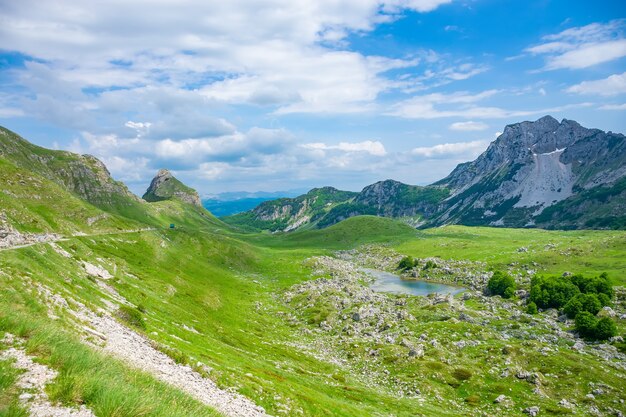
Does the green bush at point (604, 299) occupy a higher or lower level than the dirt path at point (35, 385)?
lower

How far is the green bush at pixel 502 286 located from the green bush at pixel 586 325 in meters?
41.3

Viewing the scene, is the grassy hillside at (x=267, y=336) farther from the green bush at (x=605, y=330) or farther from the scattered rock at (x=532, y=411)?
the green bush at (x=605, y=330)

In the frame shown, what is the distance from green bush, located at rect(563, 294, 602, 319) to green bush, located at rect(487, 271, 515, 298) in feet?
88.8

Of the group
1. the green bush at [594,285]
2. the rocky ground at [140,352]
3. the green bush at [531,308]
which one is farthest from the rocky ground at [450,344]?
the rocky ground at [140,352]

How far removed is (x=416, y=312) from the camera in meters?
116

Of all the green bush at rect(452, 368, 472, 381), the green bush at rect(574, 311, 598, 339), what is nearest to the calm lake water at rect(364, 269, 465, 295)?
the green bush at rect(574, 311, 598, 339)

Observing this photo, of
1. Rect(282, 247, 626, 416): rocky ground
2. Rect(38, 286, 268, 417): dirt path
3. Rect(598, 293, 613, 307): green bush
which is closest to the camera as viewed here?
Rect(38, 286, 268, 417): dirt path

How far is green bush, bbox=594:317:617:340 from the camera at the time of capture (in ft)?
293

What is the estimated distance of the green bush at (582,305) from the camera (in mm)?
107938

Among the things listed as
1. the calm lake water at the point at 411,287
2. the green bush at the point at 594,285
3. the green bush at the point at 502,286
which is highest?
the green bush at the point at 594,285

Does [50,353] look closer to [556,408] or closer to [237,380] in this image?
[237,380]

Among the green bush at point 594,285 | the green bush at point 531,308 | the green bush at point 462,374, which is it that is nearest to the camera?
the green bush at point 462,374

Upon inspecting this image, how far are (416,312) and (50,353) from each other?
113m

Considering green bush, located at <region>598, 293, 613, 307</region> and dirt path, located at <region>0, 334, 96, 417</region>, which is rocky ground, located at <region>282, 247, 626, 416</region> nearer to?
green bush, located at <region>598, 293, 613, 307</region>
